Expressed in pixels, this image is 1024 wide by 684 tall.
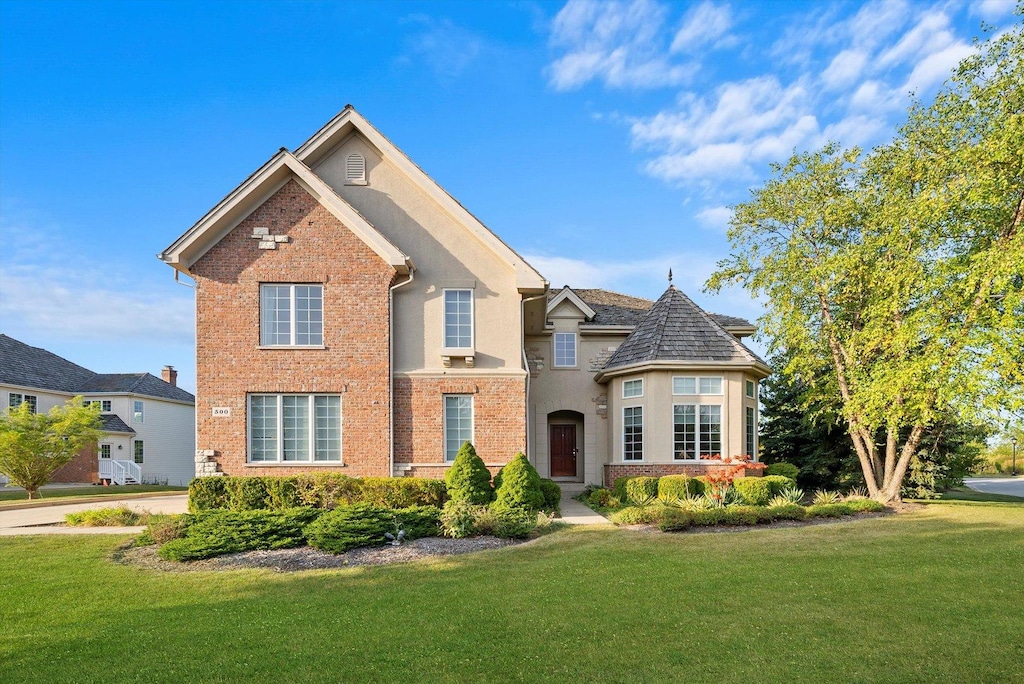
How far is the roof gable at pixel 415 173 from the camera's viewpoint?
16250 millimetres

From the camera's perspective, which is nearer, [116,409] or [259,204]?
[259,204]

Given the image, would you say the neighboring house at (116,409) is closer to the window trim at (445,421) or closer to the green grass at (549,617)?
the window trim at (445,421)

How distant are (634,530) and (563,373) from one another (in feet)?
32.3

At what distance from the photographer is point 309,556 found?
10977 mm

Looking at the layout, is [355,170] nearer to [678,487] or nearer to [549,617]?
[678,487]

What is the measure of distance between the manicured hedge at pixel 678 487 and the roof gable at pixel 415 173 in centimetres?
620

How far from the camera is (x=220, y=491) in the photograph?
14453mm

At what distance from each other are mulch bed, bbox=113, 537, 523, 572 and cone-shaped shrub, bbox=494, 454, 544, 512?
1.83 meters

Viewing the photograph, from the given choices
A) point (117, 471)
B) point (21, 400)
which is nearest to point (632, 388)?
A: point (117, 471)

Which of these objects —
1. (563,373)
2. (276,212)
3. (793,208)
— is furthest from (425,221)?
(793,208)

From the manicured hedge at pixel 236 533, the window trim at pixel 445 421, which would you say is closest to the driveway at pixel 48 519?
the manicured hedge at pixel 236 533

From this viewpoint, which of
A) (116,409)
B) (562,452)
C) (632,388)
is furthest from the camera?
(116,409)

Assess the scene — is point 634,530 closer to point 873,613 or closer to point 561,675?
point 873,613

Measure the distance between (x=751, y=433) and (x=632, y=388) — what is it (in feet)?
12.8
